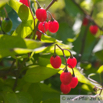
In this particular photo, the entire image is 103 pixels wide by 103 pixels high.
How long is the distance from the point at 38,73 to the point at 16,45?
24cm

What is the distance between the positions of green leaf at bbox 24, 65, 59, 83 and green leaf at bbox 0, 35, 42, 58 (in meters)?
0.21

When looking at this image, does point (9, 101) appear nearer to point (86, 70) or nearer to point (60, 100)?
point (60, 100)

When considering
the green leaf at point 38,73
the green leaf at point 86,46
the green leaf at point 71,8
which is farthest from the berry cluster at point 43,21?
the green leaf at point 71,8

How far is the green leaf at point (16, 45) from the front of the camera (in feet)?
1.43

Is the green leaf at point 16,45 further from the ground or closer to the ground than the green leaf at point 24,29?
further from the ground

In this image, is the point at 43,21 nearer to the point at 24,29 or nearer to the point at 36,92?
the point at 24,29

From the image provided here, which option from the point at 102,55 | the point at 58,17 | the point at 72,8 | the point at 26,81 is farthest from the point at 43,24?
the point at 58,17

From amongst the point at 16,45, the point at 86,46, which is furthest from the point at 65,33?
the point at 16,45

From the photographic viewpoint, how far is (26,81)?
71 cm

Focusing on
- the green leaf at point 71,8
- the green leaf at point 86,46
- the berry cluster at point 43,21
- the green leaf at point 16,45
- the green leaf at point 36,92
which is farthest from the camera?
the green leaf at point 71,8

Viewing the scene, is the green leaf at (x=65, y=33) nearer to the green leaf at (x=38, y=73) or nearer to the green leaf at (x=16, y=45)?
the green leaf at (x=38, y=73)

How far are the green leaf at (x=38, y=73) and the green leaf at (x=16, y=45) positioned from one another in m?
0.21

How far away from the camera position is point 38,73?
686mm

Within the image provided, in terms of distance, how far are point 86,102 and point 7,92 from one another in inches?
14.0
